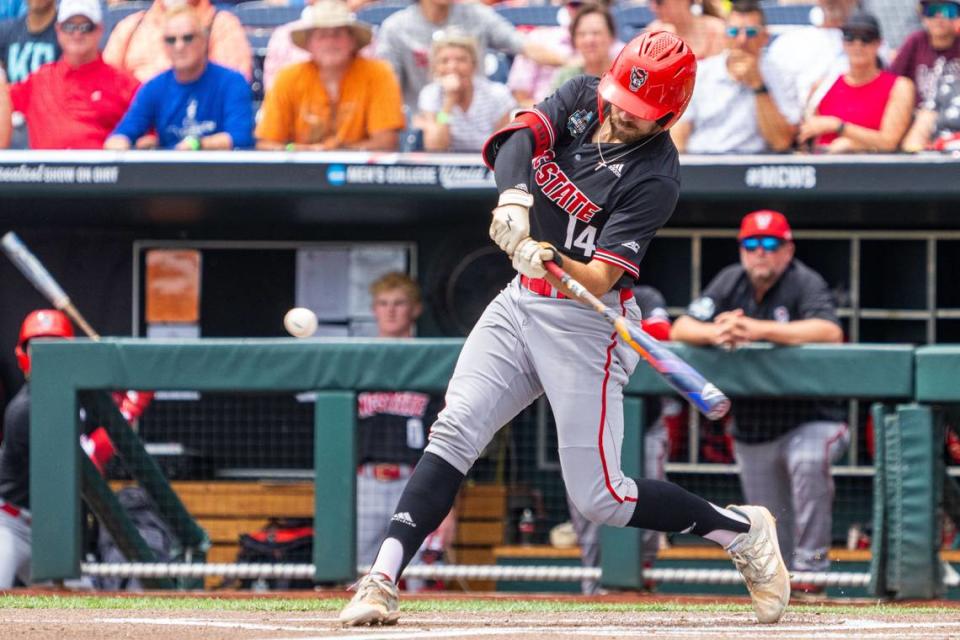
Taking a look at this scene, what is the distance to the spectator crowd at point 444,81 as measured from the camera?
7.15m

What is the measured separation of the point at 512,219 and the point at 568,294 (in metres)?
0.31

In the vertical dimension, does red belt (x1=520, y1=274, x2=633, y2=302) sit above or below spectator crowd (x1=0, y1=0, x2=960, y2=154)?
below

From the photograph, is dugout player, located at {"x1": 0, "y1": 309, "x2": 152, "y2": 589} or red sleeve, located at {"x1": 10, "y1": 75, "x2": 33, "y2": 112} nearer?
dugout player, located at {"x1": 0, "y1": 309, "x2": 152, "y2": 589}

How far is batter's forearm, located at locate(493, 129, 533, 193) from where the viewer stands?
395cm

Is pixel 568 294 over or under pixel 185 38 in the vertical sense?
under

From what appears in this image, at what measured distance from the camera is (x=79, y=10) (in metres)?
7.62

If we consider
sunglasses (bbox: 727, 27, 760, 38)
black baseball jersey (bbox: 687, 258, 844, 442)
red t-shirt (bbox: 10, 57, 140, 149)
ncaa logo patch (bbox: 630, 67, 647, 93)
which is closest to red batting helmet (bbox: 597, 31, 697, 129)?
ncaa logo patch (bbox: 630, 67, 647, 93)

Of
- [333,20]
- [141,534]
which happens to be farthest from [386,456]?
[333,20]

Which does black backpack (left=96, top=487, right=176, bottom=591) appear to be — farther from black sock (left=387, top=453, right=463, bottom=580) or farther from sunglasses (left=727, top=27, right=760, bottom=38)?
sunglasses (left=727, top=27, right=760, bottom=38)

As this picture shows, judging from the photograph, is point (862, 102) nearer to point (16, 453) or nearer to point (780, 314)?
point (780, 314)

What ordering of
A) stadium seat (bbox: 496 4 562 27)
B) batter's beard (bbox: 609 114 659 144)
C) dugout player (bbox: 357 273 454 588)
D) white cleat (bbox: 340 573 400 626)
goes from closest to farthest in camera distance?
white cleat (bbox: 340 573 400 626), batter's beard (bbox: 609 114 659 144), dugout player (bbox: 357 273 454 588), stadium seat (bbox: 496 4 562 27)

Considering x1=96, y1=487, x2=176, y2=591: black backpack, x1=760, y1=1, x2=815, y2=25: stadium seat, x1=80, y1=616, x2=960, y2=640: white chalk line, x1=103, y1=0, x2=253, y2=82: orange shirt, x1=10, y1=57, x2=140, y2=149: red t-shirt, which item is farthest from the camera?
x1=760, y1=1, x2=815, y2=25: stadium seat

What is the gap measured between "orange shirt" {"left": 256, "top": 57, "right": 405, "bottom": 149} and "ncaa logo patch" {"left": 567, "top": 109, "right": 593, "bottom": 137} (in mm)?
3181

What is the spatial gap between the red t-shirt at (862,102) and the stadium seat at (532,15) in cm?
206
